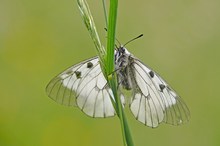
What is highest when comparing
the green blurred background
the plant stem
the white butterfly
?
the green blurred background

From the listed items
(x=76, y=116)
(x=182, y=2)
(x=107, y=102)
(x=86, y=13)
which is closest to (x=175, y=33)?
(x=182, y=2)

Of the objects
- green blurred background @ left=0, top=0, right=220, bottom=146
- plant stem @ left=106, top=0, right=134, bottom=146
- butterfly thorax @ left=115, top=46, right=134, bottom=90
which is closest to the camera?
plant stem @ left=106, top=0, right=134, bottom=146

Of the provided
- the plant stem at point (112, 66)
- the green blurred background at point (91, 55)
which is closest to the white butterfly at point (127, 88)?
the plant stem at point (112, 66)

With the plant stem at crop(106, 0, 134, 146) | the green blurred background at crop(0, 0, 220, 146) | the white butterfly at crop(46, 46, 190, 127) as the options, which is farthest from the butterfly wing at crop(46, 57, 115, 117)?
the green blurred background at crop(0, 0, 220, 146)

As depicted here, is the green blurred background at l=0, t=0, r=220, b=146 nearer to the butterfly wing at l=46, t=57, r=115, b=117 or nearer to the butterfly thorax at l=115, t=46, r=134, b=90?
the butterfly wing at l=46, t=57, r=115, b=117

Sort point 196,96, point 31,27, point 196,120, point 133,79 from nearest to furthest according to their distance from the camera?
1. point 133,79
2. point 196,120
3. point 196,96
4. point 31,27

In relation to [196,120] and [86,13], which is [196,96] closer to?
[196,120]
